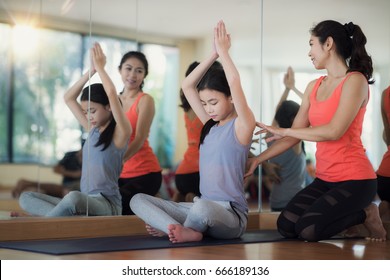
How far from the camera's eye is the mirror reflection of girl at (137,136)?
4477 millimetres

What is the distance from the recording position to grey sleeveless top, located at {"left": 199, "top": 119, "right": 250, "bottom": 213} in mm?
3904

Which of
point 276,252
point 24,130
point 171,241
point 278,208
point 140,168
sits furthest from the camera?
point 278,208

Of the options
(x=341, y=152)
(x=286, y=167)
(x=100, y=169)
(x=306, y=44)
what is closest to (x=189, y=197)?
(x=100, y=169)

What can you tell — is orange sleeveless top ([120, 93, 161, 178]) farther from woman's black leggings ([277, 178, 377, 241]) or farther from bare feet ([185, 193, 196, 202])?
woman's black leggings ([277, 178, 377, 241])

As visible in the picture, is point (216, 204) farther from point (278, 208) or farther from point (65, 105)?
point (278, 208)

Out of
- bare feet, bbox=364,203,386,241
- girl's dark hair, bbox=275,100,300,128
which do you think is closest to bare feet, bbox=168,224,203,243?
bare feet, bbox=364,203,386,241

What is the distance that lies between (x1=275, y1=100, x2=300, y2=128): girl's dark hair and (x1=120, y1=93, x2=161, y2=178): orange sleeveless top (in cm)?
99

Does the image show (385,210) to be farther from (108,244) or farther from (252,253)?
(108,244)

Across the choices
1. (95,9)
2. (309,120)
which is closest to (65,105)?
(95,9)

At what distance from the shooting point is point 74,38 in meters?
4.29

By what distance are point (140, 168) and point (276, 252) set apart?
136 cm

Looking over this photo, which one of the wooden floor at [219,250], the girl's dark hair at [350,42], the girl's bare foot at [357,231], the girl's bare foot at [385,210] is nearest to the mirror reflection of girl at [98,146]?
the wooden floor at [219,250]

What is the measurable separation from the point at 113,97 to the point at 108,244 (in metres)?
1.02

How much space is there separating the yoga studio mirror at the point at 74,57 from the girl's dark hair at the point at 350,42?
90cm
